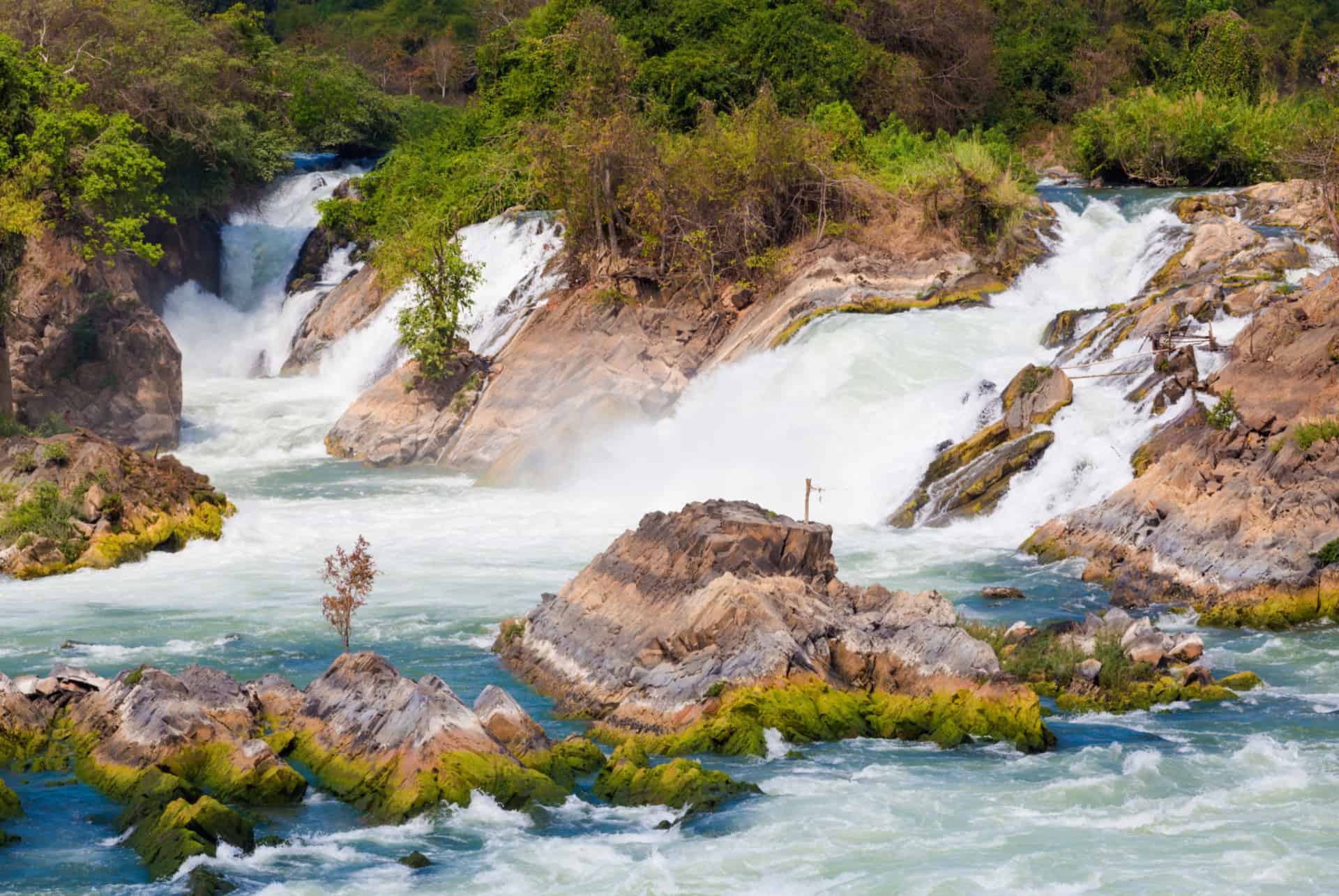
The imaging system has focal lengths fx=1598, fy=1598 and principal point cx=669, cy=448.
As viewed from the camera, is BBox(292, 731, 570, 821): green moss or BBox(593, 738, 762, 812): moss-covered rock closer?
BBox(292, 731, 570, 821): green moss

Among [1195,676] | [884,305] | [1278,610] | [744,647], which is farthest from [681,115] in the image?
[744,647]

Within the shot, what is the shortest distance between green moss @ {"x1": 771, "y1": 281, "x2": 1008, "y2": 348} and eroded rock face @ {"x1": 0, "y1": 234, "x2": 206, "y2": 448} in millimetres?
12480

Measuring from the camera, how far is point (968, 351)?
28.9 metres

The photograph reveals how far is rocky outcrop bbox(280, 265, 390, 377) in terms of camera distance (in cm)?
3872

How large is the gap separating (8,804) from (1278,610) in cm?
1302

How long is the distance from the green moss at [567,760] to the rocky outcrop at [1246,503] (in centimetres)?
787

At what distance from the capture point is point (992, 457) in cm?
2386

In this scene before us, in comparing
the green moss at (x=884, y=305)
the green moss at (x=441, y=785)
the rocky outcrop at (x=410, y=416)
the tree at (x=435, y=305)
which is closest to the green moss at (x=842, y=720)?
the green moss at (x=441, y=785)

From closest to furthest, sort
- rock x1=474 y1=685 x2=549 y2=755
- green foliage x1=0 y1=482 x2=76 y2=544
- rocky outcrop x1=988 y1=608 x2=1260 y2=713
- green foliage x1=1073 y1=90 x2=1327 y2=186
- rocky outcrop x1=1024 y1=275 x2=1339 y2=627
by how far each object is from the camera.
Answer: rock x1=474 y1=685 x2=549 y2=755
rocky outcrop x1=988 y1=608 x2=1260 y2=713
rocky outcrop x1=1024 y1=275 x2=1339 y2=627
green foliage x1=0 y1=482 x2=76 y2=544
green foliage x1=1073 y1=90 x2=1327 y2=186

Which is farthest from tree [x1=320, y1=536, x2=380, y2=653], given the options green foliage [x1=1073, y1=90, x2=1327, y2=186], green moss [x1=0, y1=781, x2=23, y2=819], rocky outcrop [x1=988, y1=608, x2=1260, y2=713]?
green foliage [x1=1073, y1=90, x2=1327, y2=186]

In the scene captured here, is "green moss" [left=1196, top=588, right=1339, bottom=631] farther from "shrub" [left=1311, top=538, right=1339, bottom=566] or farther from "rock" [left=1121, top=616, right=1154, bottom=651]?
"rock" [left=1121, top=616, right=1154, bottom=651]

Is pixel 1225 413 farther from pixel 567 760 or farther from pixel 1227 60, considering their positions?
pixel 1227 60

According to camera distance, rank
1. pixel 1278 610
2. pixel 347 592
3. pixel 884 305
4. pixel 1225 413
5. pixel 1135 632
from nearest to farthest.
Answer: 1. pixel 1135 632
2. pixel 347 592
3. pixel 1278 610
4. pixel 1225 413
5. pixel 884 305

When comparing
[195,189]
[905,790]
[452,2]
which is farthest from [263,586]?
[452,2]
